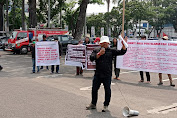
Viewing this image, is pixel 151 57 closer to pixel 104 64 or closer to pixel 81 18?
pixel 104 64

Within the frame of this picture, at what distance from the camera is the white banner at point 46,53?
12569mm

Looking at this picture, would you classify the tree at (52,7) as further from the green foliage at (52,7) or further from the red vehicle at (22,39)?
the red vehicle at (22,39)

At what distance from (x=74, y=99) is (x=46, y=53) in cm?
572

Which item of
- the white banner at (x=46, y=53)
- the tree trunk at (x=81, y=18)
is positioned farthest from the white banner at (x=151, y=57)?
the tree trunk at (x=81, y=18)

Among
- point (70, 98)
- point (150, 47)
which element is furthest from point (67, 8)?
point (70, 98)

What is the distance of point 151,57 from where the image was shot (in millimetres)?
10227

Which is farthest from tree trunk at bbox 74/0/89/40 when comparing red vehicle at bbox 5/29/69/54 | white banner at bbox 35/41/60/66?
white banner at bbox 35/41/60/66

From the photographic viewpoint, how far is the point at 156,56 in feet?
33.1

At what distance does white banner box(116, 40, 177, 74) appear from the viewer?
9688 millimetres

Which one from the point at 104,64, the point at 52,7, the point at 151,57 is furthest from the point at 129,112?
the point at 52,7

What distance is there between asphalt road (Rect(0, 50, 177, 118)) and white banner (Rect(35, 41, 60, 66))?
1826mm

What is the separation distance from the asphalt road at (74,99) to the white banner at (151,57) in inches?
25.5

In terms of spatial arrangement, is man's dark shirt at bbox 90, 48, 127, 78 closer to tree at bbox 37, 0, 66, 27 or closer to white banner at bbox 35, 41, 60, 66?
white banner at bbox 35, 41, 60, 66

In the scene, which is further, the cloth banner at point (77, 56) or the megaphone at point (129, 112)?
the cloth banner at point (77, 56)
